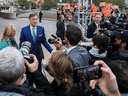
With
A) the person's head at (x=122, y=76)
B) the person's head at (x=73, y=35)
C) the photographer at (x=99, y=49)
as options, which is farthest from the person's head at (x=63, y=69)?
the photographer at (x=99, y=49)

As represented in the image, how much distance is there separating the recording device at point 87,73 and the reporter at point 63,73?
0.65ft

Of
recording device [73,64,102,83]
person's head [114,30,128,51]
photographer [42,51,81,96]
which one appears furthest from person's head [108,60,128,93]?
person's head [114,30,128,51]

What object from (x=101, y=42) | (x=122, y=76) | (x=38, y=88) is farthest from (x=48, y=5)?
(x=122, y=76)

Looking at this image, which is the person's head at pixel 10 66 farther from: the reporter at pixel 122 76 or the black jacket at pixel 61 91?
the reporter at pixel 122 76

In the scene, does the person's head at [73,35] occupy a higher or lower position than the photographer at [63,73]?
higher

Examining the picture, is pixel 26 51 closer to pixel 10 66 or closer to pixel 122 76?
pixel 10 66

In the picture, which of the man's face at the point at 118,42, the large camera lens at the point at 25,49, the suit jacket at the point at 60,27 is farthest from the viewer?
the suit jacket at the point at 60,27

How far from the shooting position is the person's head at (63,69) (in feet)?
4.43

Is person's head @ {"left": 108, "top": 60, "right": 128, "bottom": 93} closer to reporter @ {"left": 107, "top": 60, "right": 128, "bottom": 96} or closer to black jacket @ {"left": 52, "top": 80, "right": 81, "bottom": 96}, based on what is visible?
reporter @ {"left": 107, "top": 60, "right": 128, "bottom": 96}

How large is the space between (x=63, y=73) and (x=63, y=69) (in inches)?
1.7

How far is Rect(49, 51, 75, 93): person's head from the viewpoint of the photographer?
4.43 ft

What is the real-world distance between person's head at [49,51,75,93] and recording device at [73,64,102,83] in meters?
0.19

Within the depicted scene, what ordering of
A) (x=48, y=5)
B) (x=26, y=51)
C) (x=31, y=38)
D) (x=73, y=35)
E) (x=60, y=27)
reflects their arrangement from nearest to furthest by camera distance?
1. (x=26, y=51)
2. (x=73, y=35)
3. (x=31, y=38)
4. (x=60, y=27)
5. (x=48, y=5)

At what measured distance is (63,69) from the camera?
1.34 m
